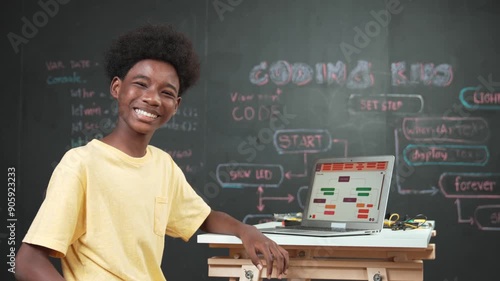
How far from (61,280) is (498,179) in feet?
12.7

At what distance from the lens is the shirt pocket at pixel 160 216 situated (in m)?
1.82

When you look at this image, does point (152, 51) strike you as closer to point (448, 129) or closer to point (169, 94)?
point (169, 94)

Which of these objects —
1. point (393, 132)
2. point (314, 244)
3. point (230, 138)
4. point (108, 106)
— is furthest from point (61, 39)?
point (314, 244)

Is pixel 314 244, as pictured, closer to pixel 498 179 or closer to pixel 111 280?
pixel 111 280

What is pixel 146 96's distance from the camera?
179 centimetres

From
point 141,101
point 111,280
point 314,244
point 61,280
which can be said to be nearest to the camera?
point 61,280

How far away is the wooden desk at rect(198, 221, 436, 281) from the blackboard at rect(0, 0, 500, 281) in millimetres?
2495

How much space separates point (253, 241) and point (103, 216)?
0.48m


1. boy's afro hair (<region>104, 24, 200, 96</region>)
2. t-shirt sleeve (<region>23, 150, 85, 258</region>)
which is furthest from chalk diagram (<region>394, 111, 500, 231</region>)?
t-shirt sleeve (<region>23, 150, 85, 258</region>)

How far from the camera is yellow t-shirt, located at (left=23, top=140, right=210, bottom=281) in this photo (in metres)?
1.55

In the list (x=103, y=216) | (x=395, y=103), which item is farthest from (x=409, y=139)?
(x=103, y=216)

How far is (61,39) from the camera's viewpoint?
502 centimetres

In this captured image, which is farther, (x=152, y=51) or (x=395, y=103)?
(x=395, y=103)

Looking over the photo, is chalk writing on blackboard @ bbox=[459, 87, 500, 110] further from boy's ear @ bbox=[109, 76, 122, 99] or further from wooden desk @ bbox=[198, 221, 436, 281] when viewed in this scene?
boy's ear @ bbox=[109, 76, 122, 99]
